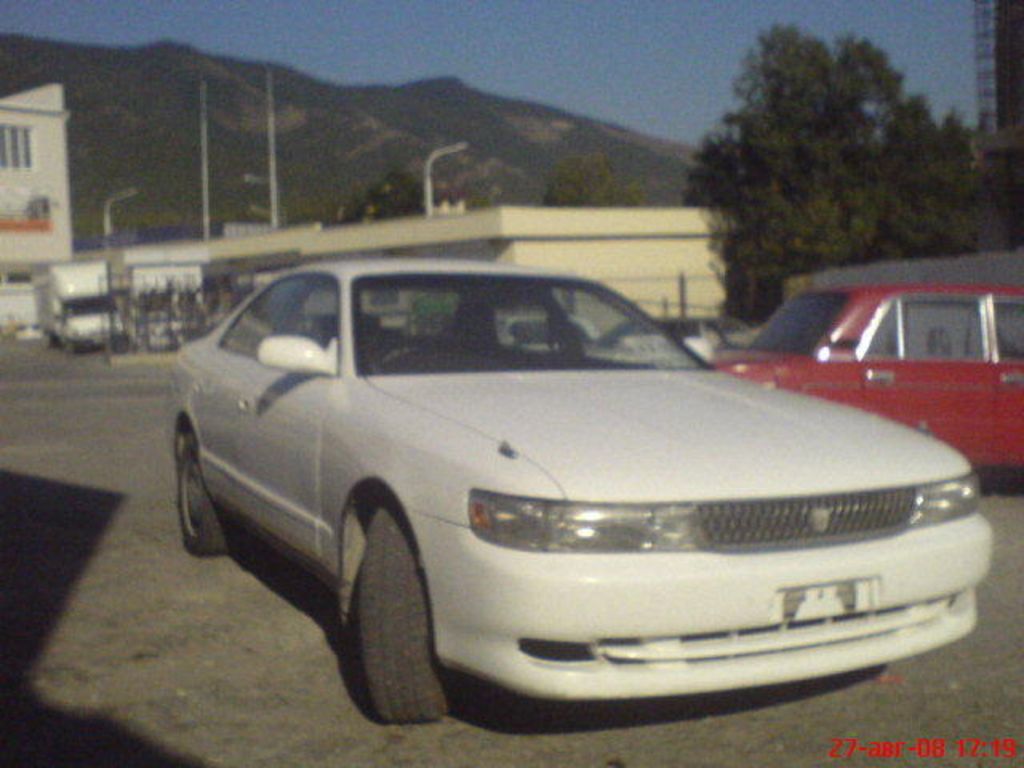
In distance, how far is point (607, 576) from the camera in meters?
3.61

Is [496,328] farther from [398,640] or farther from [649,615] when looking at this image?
[649,615]

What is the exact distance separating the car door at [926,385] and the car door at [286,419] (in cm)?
408

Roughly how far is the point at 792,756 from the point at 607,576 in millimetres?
873

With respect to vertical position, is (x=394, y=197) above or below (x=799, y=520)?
above

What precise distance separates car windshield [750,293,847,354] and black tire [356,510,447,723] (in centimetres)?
498

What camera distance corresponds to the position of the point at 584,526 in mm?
3660

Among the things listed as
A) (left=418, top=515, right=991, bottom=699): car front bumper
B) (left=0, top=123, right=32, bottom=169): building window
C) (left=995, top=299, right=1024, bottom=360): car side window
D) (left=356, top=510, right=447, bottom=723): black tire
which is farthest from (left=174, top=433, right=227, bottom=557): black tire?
(left=0, top=123, right=32, bottom=169): building window

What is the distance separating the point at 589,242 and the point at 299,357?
37.7 m

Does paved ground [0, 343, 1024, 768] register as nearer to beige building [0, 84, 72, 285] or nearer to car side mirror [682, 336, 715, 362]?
car side mirror [682, 336, 715, 362]

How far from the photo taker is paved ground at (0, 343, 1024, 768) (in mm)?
3982

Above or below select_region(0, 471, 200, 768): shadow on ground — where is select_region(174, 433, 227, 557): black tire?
above

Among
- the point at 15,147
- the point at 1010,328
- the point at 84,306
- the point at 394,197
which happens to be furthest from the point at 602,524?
the point at 394,197

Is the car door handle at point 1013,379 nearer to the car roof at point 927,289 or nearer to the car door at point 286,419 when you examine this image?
the car roof at point 927,289

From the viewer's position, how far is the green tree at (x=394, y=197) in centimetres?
7256
